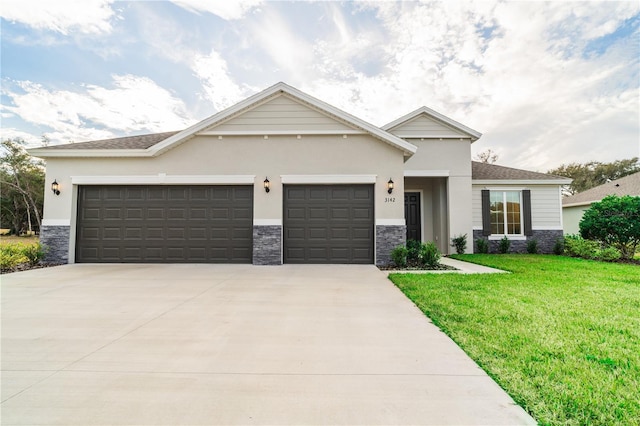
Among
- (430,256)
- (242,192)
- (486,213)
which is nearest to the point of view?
(430,256)

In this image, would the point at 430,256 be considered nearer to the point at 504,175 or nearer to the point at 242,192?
the point at 242,192

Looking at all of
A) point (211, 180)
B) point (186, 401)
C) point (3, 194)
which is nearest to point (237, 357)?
point (186, 401)

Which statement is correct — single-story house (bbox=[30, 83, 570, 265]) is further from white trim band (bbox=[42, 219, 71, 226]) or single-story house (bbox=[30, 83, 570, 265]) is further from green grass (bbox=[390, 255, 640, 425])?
green grass (bbox=[390, 255, 640, 425])

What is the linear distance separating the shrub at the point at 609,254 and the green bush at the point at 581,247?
18 centimetres

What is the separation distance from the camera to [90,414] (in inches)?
74.5

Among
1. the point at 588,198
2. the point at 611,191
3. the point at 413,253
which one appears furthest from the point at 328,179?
the point at 611,191

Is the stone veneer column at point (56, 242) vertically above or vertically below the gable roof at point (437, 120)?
below

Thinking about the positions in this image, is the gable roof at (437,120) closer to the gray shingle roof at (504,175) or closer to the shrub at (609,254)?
the gray shingle roof at (504,175)

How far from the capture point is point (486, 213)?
11547mm

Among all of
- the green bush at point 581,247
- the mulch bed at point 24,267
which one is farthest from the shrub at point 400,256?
the mulch bed at point 24,267

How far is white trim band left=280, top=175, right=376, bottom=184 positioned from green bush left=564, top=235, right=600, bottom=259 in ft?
30.0

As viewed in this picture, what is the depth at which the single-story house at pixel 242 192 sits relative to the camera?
331 inches

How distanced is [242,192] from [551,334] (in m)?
7.80

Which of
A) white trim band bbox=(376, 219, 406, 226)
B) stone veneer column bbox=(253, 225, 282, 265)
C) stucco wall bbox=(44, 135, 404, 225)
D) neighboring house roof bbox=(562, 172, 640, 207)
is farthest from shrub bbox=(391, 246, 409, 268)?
neighboring house roof bbox=(562, 172, 640, 207)
